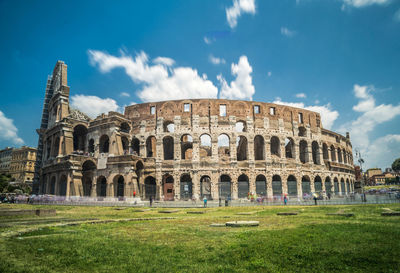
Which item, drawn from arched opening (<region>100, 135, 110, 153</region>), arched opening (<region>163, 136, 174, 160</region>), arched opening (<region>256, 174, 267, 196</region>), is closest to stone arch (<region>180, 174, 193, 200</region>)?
A: arched opening (<region>163, 136, 174, 160</region>)

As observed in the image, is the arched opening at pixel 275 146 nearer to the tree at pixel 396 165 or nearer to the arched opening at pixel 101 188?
the arched opening at pixel 101 188

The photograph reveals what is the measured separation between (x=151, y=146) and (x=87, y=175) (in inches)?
377

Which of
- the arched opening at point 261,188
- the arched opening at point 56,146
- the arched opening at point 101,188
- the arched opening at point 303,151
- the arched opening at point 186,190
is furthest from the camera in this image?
the arched opening at point 303,151

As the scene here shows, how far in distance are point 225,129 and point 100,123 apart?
56.8 feet

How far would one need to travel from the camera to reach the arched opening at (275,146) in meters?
35.7

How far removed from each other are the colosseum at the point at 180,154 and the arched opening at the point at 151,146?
15cm

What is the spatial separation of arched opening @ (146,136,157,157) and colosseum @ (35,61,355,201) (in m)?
0.15

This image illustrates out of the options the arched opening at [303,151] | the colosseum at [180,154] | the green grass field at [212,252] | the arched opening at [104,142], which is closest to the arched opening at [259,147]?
the colosseum at [180,154]

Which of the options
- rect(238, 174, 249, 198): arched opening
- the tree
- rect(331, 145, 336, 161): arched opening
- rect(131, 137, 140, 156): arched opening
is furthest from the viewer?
the tree

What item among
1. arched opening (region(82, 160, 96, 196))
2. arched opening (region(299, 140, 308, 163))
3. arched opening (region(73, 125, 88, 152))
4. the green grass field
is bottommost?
the green grass field

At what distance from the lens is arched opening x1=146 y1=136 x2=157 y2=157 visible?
3610cm

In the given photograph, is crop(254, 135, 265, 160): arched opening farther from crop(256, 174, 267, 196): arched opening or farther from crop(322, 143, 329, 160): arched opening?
crop(322, 143, 329, 160): arched opening

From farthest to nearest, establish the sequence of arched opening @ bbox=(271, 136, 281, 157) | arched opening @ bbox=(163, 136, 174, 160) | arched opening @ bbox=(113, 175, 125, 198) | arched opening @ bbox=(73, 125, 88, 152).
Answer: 1. arched opening @ bbox=(73, 125, 88, 152)
2. arched opening @ bbox=(163, 136, 174, 160)
3. arched opening @ bbox=(271, 136, 281, 157)
4. arched opening @ bbox=(113, 175, 125, 198)

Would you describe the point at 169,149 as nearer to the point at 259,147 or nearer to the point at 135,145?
the point at 135,145
